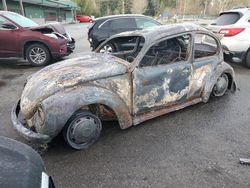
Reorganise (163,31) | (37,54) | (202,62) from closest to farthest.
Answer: (163,31)
(202,62)
(37,54)

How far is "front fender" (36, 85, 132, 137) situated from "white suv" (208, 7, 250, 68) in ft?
17.4

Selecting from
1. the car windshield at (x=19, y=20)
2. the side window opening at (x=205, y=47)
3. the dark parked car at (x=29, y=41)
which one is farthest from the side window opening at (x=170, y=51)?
the car windshield at (x=19, y=20)

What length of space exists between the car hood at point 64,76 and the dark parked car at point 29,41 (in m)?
4.84

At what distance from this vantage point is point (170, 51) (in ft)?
15.3

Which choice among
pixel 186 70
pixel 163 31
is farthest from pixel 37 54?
pixel 186 70

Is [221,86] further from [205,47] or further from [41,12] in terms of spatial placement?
[41,12]

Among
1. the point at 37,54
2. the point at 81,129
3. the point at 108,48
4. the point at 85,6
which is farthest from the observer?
the point at 85,6

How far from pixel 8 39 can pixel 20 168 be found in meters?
7.49

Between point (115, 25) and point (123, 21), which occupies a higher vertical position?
point (123, 21)

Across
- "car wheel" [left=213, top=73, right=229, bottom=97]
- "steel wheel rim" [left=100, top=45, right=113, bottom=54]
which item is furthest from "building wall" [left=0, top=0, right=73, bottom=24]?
"car wheel" [left=213, top=73, right=229, bottom=97]

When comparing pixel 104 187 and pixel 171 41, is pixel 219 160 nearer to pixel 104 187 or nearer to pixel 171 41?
pixel 104 187

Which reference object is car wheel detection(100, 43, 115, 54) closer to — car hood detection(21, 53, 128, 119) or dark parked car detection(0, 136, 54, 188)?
car hood detection(21, 53, 128, 119)

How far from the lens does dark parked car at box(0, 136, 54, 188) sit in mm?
1737

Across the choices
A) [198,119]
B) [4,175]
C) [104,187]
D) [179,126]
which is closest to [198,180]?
[104,187]
